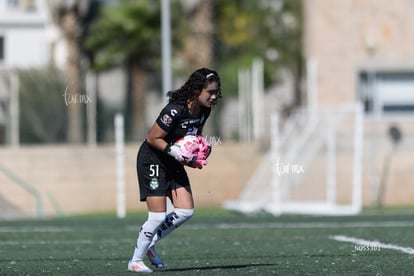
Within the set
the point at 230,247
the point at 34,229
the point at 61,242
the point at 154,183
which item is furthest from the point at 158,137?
the point at 34,229

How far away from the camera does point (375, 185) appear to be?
2973 cm

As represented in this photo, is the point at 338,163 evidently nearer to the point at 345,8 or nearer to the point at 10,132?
the point at 345,8

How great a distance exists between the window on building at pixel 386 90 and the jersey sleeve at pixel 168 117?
21.3 m

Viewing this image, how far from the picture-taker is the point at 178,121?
11.1 meters

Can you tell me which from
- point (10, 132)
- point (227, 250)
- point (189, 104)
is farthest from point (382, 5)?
point (189, 104)

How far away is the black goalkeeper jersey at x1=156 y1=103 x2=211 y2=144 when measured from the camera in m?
11.0

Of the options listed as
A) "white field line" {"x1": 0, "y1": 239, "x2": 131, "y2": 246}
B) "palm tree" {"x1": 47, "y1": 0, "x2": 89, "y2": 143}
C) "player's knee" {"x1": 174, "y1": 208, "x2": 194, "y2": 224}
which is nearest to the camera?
"player's knee" {"x1": 174, "y1": 208, "x2": 194, "y2": 224}

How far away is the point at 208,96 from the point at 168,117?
1.40 feet

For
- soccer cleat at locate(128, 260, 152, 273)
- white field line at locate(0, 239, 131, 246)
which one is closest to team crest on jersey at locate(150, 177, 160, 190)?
soccer cleat at locate(128, 260, 152, 273)

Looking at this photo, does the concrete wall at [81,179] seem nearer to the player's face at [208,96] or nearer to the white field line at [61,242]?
the white field line at [61,242]

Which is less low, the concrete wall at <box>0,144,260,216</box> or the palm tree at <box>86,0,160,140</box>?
the palm tree at <box>86,0,160,140</box>

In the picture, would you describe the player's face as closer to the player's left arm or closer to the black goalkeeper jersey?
the black goalkeeper jersey

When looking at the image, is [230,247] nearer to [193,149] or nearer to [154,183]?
[154,183]

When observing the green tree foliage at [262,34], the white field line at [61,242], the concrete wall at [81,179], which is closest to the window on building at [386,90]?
the concrete wall at [81,179]
